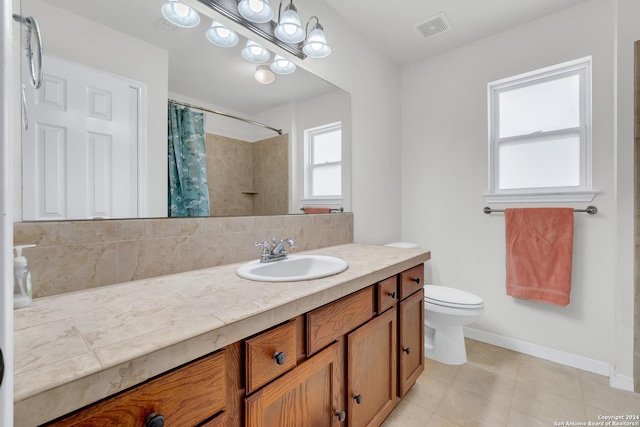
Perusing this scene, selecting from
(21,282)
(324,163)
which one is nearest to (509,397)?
(324,163)

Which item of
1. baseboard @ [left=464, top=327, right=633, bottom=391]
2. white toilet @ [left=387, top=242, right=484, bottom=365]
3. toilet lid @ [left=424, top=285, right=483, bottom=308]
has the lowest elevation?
baseboard @ [left=464, top=327, right=633, bottom=391]

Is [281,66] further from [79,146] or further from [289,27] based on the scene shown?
[79,146]

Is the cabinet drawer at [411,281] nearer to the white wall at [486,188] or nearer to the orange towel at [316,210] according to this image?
the orange towel at [316,210]

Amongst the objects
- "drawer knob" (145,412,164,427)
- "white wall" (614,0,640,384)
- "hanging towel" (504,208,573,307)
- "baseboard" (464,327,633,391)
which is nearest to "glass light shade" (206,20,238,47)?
"drawer knob" (145,412,164,427)

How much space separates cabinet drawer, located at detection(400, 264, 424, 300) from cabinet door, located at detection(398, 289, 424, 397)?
3cm

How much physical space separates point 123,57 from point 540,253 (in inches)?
105

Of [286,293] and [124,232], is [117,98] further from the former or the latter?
[286,293]

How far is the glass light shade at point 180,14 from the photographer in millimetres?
1129

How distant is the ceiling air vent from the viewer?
205 cm

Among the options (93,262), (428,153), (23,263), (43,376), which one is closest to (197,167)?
(93,262)

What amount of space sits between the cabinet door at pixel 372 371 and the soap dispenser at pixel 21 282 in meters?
1.02

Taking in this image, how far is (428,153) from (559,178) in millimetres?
973

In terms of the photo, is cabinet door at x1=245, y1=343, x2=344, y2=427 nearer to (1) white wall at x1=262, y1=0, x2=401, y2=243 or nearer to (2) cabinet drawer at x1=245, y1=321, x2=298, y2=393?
(2) cabinet drawer at x1=245, y1=321, x2=298, y2=393

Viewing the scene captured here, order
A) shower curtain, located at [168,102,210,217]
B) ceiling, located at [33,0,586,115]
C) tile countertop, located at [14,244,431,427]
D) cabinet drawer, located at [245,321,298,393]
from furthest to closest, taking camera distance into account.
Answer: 1. shower curtain, located at [168,102,210,217]
2. ceiling, located at [33,0,586,115]
3. cabinet drawer, located at [245,321,298,393]
4. tile countertop, located at [14,244,431,427]
